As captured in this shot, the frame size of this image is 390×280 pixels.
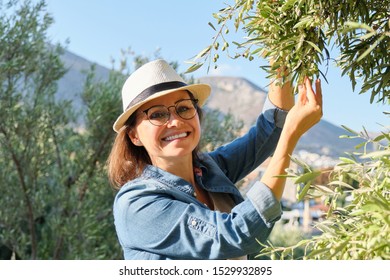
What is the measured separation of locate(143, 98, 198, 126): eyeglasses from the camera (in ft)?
6.94

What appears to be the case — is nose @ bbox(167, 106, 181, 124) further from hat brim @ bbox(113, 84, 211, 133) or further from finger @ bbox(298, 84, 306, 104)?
finger @ bbox(298, 84, 306, 104)

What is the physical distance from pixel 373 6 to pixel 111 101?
5975mm

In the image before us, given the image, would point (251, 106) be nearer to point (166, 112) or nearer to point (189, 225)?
point (166, 112)

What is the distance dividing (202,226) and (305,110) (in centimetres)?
47

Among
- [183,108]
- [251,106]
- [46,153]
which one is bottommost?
[46,153]

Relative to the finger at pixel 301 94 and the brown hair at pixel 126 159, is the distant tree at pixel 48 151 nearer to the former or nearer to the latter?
the brown hair at pixel 126 159

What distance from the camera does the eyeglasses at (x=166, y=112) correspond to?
2117 mm

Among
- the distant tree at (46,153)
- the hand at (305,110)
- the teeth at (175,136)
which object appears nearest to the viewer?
the hand at (305,110)

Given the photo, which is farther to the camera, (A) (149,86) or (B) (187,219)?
(A) (149,86)

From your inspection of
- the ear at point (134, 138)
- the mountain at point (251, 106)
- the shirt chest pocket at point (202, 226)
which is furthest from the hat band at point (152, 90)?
the mountain at point (251, 106)

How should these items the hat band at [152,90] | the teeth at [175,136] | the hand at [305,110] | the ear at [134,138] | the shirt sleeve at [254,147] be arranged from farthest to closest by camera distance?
the shirt sleeve at [254,147] < the ear at [134,138] < the hat band at [152,90] < the teeth at [175,136] < the hand at [305,110]

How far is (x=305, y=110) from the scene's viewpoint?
1718mm

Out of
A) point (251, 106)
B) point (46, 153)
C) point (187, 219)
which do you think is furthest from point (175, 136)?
point (251, 106)
